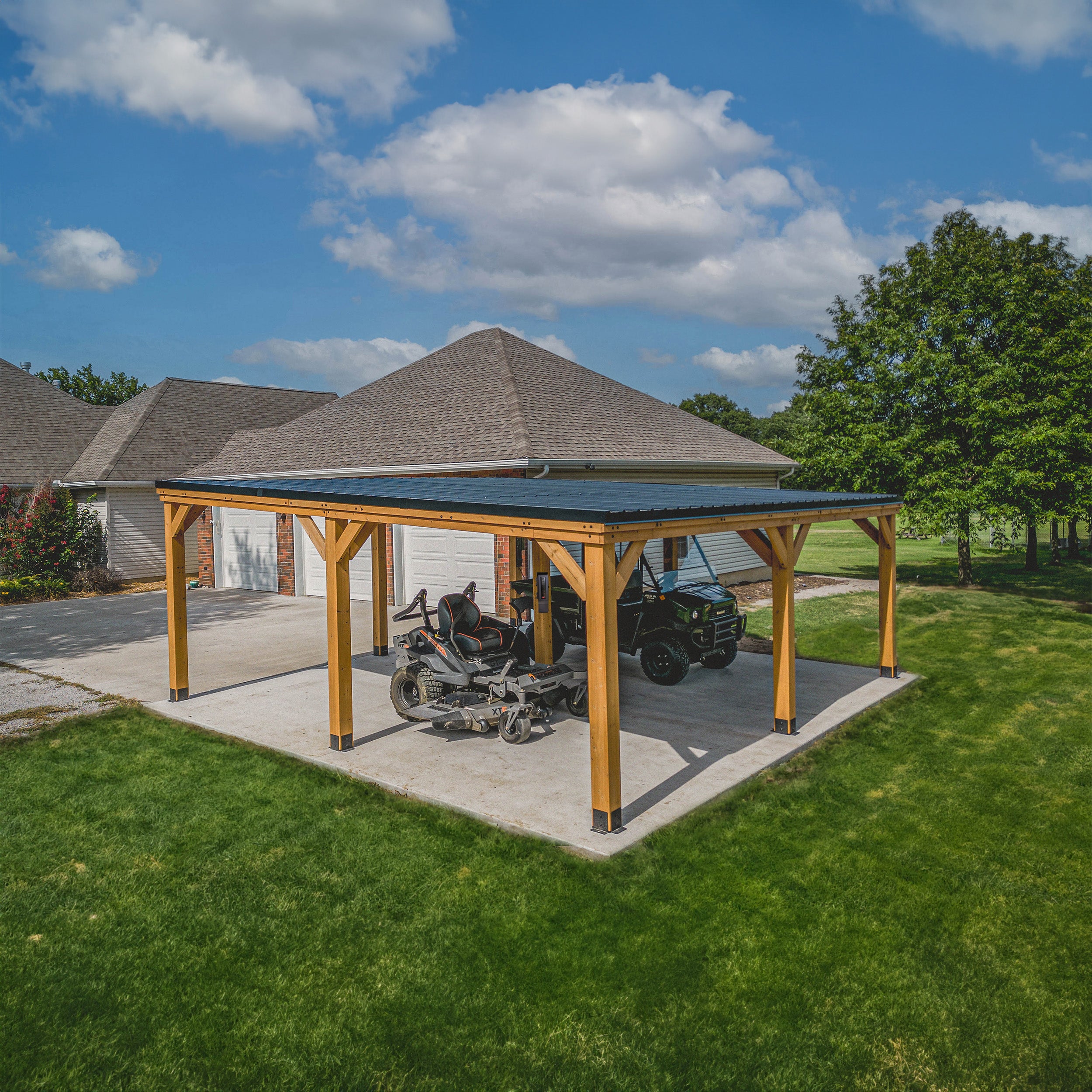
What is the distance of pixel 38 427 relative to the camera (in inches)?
914

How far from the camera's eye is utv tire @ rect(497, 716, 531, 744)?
301 inches

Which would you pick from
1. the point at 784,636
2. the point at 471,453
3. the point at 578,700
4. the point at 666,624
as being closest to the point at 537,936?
the point at 578,700

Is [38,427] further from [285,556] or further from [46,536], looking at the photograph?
[285,556]

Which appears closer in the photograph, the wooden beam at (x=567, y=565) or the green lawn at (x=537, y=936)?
the green lawn at (x=537, y=936)

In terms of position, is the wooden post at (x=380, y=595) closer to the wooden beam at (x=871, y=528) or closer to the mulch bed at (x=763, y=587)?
the wooden beam at (x=871, y=528)

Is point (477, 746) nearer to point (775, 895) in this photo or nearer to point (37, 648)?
point (775, 895)

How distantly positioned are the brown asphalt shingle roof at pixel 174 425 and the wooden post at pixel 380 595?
38.7 feet

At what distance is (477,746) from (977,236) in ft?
59.7

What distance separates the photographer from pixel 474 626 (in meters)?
8.77

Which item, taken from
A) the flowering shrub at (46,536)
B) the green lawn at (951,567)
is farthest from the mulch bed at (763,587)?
the flowering shrub at (46,536)

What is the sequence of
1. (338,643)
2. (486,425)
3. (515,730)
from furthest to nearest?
1. (486,425)
2. (515,730)
3. (338,643)

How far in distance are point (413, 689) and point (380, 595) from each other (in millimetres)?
3309

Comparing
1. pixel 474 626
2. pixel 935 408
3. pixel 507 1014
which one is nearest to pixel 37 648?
pixel 474 626

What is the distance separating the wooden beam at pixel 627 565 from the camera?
5.62 meters
